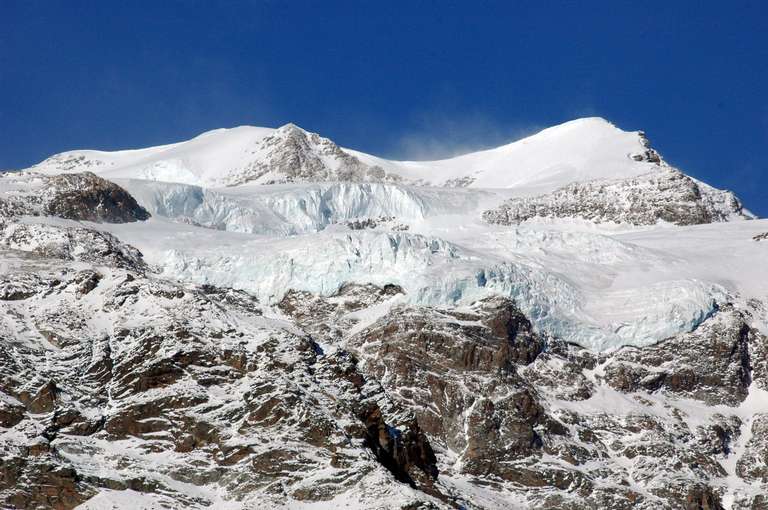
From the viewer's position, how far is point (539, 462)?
190250 mm

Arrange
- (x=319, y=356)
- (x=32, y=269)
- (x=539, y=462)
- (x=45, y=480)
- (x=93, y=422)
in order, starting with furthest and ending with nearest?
1. (x=539, y=462)
2. (x=32, y=269)
3. (x=319, y=356)
4. (x=93, y=422)
5. (x=45, y=480)

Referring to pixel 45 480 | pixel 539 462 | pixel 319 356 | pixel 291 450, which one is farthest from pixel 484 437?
pixel 45 480

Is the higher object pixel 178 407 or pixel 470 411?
pixel 470 411

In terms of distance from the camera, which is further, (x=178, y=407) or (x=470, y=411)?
(x=470, y=411)

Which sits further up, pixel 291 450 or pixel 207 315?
pixel 207 315

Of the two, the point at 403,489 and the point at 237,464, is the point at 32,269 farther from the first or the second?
the point at 403,489

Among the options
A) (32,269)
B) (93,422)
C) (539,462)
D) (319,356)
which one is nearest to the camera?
(93,422)

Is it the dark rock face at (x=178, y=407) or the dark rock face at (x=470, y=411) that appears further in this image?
the dark rock face at (x=470, y=411)

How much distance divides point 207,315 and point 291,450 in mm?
21889

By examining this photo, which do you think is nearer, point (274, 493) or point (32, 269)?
point (274, 493)

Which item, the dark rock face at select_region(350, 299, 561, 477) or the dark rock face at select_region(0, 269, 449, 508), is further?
the dark rock face at select_region(350, 299, 561, 477)

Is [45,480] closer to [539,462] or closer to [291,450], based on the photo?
[291,450]

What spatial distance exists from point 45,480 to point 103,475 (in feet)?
16.9

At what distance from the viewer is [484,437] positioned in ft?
628
